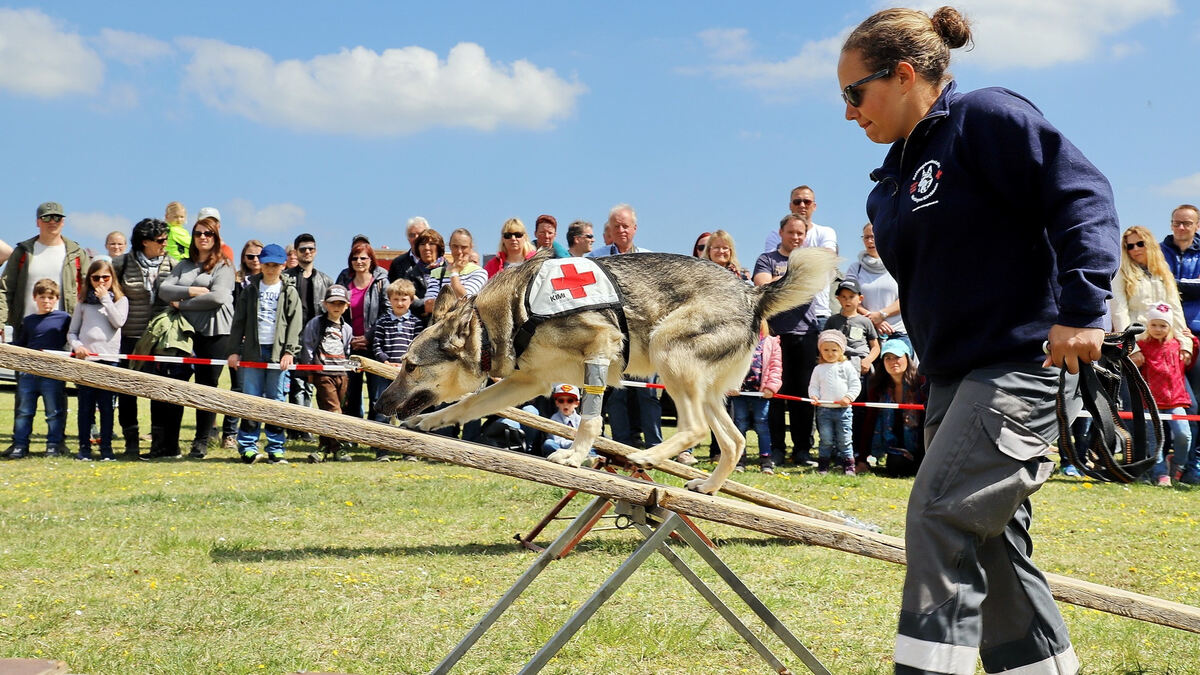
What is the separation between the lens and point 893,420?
36.8ft

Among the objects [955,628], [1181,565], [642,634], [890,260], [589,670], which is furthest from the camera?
[1181,565]

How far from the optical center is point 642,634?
15.7 feet

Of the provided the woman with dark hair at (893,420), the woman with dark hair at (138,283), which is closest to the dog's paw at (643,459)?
the woman with dark hair at (893,420)

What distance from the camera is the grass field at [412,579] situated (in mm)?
4527

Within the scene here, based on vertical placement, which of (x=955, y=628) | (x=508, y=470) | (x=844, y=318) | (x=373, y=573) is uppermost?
(x=844, y=318)

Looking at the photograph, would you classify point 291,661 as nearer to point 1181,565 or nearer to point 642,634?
point 642,634

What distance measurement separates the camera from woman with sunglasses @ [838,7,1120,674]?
279 centimetres

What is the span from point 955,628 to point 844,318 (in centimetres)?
854

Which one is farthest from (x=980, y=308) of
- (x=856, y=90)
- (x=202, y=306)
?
(x=202, y=306)

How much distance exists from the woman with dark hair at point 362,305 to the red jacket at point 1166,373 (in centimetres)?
805

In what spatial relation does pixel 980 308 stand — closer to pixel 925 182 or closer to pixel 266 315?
pixel 925 182

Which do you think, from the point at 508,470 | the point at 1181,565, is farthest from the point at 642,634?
the point at 1181,565

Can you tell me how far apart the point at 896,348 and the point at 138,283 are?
8.34 meters

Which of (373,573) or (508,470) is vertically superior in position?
(508,470)
